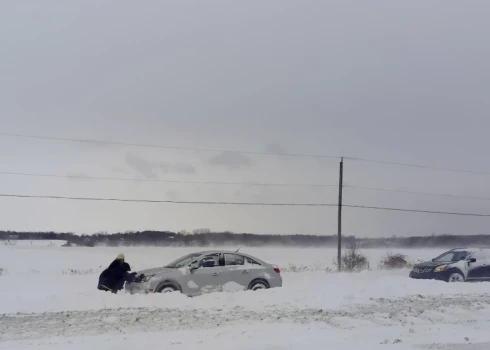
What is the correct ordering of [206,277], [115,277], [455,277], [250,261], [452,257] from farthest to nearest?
[452,257] → [455,277] → [250,261] → [206,277] → [115,277]

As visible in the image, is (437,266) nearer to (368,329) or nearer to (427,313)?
(427,313)

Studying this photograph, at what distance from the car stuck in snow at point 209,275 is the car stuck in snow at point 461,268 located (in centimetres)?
726

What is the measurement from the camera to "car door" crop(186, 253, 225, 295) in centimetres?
1547

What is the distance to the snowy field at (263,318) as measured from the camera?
32.7 ft

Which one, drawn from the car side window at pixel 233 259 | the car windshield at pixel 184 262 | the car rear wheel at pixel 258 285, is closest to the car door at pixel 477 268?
the car rear wheel at pixel 258 285

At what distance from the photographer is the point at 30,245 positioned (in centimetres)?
4209

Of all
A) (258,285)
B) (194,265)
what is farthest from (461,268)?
(194,265)

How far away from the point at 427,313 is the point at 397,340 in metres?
3.24

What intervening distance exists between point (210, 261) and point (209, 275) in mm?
462

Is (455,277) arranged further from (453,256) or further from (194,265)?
(194,265)

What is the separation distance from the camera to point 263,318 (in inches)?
473

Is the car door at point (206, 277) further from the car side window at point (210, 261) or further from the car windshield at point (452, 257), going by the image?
the car windshield at point (452, 257)

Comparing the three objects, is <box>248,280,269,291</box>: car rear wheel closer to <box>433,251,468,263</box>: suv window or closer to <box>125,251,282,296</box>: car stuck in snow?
<box>125,251,282,296</box>: car stuck in snow

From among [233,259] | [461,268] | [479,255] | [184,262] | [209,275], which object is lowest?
[209,275]
